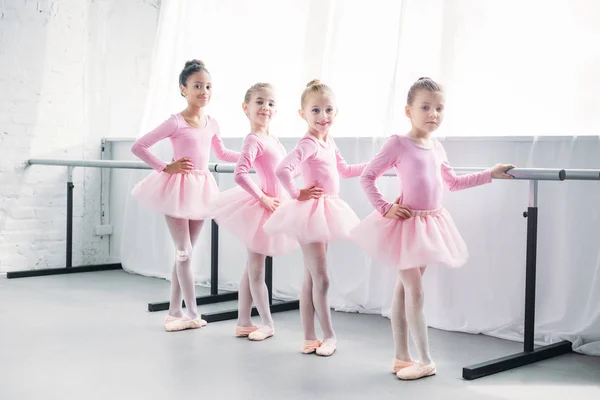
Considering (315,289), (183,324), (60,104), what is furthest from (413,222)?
(60,104)

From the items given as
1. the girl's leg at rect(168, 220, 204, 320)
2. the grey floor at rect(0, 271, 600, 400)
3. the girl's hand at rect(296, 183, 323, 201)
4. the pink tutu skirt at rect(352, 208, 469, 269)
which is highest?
the girl's hand at rect(296, 183, 323, 201)

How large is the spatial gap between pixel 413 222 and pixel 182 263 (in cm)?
117

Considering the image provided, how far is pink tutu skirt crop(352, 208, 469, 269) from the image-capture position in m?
2.35

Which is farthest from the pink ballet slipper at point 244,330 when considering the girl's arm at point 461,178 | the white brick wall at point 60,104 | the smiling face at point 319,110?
the white brick wall at point 60,104

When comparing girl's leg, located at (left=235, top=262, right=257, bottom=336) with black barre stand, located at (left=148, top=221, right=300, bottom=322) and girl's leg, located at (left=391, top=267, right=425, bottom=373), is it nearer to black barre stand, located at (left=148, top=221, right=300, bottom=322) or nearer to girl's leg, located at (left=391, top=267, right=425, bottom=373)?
black barre stand, located at (left=148, top=221, right=300, bottom=322)

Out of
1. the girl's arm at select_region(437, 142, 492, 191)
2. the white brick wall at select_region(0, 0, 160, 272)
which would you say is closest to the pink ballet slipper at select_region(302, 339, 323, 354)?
the girl's arm at select_region(437, 142, 492, 191)

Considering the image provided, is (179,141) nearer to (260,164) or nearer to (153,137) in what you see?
(153,137)

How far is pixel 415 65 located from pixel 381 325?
1.16 metres

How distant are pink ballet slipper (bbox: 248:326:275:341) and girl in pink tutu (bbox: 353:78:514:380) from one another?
663 millimetres

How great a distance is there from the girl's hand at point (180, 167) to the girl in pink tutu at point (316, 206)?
0.58 m

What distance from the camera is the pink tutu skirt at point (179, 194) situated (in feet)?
10.2

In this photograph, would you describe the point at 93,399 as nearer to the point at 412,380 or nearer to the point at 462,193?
the point at 412,380

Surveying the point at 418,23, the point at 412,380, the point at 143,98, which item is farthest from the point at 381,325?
the point at 143,98

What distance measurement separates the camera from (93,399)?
2.18m
